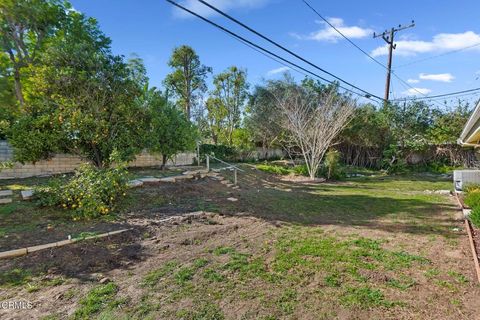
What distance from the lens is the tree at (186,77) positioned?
21578 mm

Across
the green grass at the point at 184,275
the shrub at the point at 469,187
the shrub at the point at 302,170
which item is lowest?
the green grass at the point at 184,275

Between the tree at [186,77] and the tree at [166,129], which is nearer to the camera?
the tree at [166,129]

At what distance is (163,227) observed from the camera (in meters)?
4.71

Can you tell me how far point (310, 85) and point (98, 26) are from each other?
12.9 m

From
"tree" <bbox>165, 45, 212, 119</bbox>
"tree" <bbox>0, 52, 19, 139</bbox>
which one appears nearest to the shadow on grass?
"tree" <bbox>0, 52, 19, 139</bbox>

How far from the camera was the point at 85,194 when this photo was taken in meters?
5.02

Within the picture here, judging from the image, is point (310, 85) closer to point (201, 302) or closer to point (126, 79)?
point (126, 79)

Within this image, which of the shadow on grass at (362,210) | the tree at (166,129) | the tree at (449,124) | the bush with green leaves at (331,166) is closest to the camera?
the shadow on grass at (362,210)

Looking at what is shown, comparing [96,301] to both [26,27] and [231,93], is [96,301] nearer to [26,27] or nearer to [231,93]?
[26,27]

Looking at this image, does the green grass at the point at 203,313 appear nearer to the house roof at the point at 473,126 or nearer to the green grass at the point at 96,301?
the green grass at the point at 96,301

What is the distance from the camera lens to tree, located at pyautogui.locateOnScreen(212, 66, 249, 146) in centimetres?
2323

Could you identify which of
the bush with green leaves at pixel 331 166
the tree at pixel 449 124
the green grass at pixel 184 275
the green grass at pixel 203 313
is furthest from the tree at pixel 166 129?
the tree at pixel 449 124

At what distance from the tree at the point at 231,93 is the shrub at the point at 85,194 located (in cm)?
1756

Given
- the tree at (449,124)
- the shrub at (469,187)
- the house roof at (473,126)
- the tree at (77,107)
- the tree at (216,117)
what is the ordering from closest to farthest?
the house roof at (473,126) < the tree at (77,107) < the shrub at (469,187) < the tree at (449,124) < the tree at (216,117)
